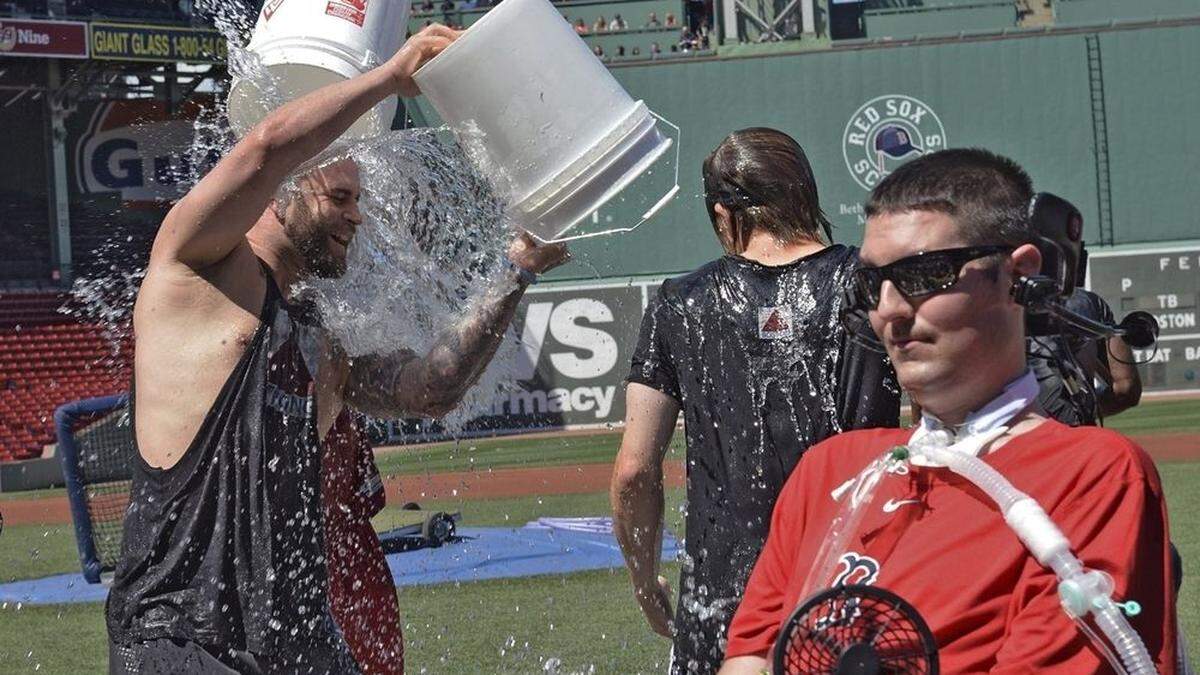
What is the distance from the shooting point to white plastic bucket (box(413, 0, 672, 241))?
3018 mm

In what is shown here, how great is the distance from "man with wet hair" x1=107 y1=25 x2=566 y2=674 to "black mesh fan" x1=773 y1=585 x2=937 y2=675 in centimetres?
147

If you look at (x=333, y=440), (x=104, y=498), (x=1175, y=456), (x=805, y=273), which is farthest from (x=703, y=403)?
(x=1175, y=456)

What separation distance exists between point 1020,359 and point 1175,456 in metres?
14.7

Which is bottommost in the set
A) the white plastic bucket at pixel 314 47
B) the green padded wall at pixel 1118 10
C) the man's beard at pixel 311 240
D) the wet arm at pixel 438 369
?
the wet arm at pixel 438 369

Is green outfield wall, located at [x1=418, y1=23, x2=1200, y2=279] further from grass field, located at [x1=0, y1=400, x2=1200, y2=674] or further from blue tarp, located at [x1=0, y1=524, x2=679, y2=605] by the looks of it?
blue tarp, located at [x1=0, y1=524, x2=679, y2=605]

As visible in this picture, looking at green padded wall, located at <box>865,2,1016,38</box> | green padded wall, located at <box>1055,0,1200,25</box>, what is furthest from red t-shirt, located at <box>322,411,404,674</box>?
green padded wall, located at <box>1055,0,1200,25</box>

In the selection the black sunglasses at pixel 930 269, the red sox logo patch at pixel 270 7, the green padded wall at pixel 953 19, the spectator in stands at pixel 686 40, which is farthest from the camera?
the spectator in stands at pixel 686 40

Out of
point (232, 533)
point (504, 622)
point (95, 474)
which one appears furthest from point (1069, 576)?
point (95, 474)

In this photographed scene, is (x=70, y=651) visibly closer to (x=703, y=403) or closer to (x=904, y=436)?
(x=703, y=403)

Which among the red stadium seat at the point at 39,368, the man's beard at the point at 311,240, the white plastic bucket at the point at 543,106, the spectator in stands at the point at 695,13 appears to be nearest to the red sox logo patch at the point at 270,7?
the man's beard at the point at 311,240

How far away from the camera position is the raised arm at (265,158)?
2.97 meters

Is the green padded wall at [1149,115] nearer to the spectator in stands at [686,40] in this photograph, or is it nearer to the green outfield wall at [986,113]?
the green outfield wall at [986,113]

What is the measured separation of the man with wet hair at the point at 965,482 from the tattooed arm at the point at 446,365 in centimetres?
125

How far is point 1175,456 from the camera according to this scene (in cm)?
1568
